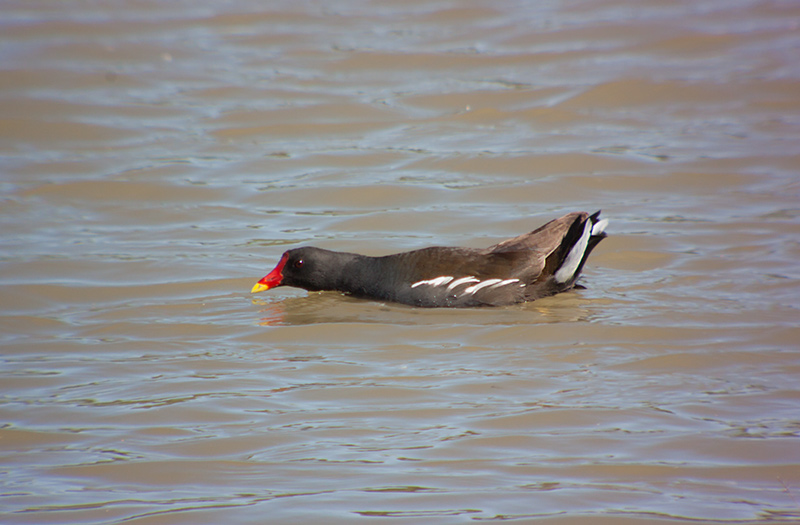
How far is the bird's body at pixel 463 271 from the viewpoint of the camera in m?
6.74

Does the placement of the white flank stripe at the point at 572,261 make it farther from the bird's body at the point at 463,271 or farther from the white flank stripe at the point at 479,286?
the white flank stripe at the point at 479,286

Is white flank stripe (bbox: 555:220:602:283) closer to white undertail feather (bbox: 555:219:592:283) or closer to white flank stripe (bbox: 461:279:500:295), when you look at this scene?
white undertail feather (bbox: 555:219:592:283)

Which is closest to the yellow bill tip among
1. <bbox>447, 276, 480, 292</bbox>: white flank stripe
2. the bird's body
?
the bird's body

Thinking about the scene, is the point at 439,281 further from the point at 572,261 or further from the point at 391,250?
the point at 391,250

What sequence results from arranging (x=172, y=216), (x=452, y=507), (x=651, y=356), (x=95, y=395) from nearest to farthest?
(x=452, y=507) → (x=95, y=395) → (x=651, y=356) → (x=172, y=216)

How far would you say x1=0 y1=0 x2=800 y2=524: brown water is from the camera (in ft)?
13.8

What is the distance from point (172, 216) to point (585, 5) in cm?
883

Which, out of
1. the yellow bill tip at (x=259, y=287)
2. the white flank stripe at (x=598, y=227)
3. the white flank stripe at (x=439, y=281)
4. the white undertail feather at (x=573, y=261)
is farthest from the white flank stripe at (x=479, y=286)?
the yellow bill tip at (x=259, y=287)

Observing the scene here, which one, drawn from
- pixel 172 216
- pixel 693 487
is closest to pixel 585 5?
pixel 172 216

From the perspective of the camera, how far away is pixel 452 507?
12.5 feet

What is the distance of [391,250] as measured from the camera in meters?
8.05

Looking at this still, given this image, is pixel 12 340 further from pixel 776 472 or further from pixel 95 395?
pixel 776 472

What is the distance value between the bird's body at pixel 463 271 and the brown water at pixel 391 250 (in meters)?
0.18

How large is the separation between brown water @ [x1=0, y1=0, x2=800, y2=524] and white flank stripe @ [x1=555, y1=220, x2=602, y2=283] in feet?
1.12
